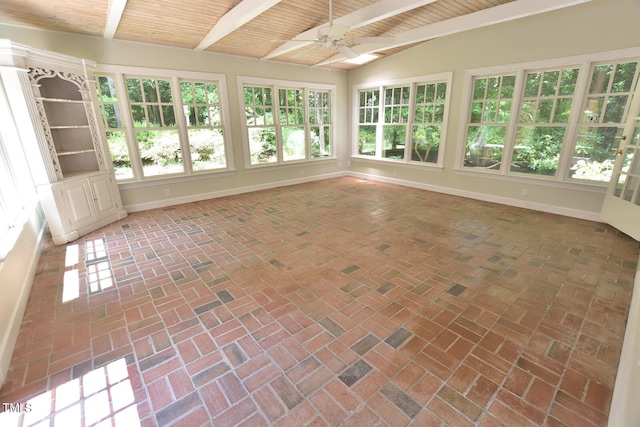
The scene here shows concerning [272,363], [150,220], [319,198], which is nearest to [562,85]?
[319,198]

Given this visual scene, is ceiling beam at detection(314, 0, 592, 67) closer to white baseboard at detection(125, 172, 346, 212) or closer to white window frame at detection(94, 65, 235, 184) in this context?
white window frame at detection(94, 65, 235, 184)

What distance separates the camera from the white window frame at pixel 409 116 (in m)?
5.78

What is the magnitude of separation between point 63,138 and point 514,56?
24.3 ft

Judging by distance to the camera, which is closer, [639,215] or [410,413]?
[410,413]

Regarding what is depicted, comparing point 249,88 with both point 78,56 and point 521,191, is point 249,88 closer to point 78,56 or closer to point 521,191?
point 78,56

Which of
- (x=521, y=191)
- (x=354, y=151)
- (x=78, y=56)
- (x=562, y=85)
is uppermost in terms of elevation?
(x=78, y=56)

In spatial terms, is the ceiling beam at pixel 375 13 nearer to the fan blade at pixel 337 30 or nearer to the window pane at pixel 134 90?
the fan blade at pixel 337 30

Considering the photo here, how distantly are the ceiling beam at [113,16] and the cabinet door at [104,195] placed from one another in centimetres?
211

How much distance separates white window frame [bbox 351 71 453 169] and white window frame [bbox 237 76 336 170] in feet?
2.07

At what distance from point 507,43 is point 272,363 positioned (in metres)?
5.99

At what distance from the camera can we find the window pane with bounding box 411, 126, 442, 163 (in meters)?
6.17

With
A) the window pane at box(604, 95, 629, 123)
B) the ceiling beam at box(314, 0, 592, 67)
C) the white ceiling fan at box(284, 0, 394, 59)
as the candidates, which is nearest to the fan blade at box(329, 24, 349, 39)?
the white ceiling fan at box(284, 0, 394, 59)

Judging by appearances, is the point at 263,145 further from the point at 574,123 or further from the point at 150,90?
the point at 574,123

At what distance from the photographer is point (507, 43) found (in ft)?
15.7
